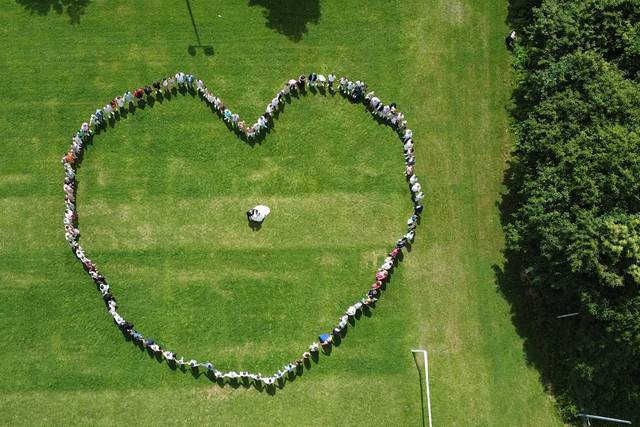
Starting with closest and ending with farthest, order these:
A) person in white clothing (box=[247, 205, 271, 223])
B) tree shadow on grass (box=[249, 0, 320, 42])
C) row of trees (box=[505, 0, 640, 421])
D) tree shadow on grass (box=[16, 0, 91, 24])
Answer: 1. row of trees (box=[505, 0, 640, 421])
2. person in white clothing (box=[247, 205, 271, 223])
3. tree shadow on grass (box=[16, 0, 91, 24])
4. tree shadow on grass (box=[249, 0, 320, 42])

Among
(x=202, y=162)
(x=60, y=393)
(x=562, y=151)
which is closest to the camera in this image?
(x=562, y=151)

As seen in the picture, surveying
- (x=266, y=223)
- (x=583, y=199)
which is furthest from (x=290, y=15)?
(x=583, y=199)

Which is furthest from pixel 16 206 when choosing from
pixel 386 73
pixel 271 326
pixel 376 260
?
pixel 386 73

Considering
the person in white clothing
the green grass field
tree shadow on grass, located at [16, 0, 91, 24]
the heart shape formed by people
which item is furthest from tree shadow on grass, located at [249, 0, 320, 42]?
the person in white clothing

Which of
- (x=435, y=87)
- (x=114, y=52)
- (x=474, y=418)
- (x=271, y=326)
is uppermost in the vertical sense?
(x=114, y=52)

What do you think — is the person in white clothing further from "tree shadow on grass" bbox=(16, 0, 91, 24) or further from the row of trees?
"tree shadow on grass" bbox=(16, 0, 91, 24)

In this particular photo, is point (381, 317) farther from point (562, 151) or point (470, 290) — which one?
point (562, 151)

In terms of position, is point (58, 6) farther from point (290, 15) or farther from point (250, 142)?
point (250, 142)
